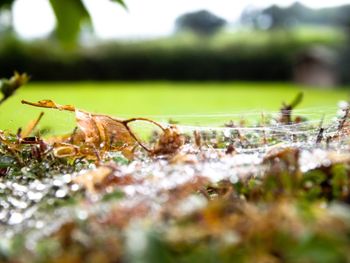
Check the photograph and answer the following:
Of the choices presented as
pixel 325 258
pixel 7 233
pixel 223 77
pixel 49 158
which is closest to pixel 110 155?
pixel 49 158

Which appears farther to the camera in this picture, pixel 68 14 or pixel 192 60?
pixel 192 60

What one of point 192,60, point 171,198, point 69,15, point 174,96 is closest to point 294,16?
point 192,60

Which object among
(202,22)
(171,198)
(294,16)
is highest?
(294,16)

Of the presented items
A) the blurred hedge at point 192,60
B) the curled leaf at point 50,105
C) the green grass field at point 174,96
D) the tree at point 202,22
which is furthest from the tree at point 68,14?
the tree at point 202,22

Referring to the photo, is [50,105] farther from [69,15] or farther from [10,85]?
[69,15]

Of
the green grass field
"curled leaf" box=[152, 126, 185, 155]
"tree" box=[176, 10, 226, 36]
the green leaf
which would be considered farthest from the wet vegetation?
"tree" box=[176, 10, 226, 36]

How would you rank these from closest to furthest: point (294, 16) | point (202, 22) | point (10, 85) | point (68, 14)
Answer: point (10, 85) < point (68, 14) < point (294, 16) < point (202, 22)

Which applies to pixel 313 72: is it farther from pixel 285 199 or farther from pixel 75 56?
pixel 285 199
